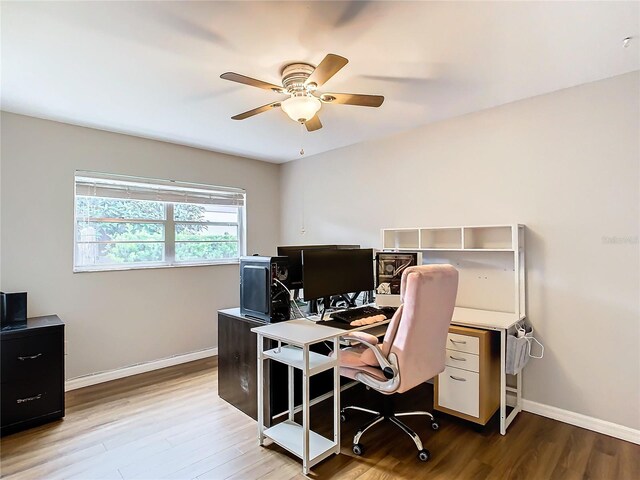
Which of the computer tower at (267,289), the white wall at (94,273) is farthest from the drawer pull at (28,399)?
the computer tower at (267,289)

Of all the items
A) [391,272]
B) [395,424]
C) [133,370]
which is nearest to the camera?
[395,424]

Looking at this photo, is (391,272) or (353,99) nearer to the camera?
(353,99)

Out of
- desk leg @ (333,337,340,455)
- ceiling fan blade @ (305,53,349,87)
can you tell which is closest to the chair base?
desk leg @ (333,337,340,455)

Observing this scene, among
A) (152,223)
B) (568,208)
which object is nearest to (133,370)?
(152,223)

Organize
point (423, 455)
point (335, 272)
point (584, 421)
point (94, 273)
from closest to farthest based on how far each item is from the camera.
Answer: point (423, 455), point (584, 421), point (335, 272), point (94, 273)

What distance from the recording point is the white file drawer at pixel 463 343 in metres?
2.46

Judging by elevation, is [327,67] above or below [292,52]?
below

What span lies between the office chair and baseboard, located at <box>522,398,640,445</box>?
43.8 inches

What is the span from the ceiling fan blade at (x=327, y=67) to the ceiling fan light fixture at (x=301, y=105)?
17cm

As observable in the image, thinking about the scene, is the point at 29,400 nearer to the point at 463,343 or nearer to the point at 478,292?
the point at 463,343

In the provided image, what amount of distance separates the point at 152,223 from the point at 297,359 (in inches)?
101

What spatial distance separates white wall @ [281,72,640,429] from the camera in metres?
2.37

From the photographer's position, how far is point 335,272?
272 cm

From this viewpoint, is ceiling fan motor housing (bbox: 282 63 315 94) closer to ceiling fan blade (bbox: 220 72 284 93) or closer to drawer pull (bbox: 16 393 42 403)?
ceiling fan blade (bbox: 220 72 284 93)
